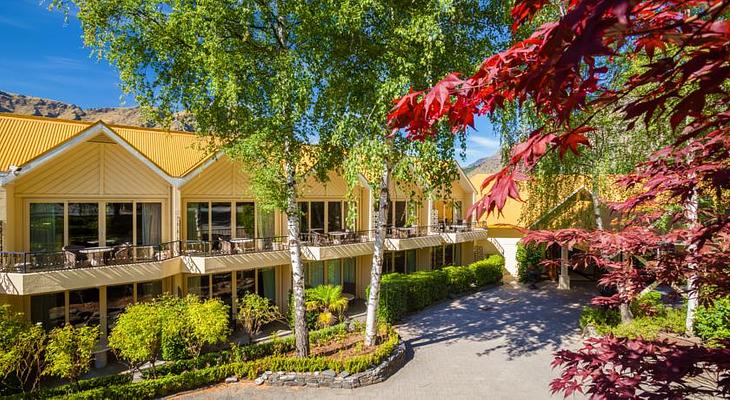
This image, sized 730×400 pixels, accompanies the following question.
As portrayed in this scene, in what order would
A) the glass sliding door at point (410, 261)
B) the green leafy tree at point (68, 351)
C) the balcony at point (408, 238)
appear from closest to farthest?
the green leafy tree at point (68, 351) → the balcony at point (408, 238) → the glass sliding door at point (410, 261)

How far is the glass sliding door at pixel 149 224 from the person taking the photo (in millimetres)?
14523

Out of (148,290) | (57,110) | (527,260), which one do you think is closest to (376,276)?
(148,290)

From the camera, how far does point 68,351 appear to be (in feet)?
32.6

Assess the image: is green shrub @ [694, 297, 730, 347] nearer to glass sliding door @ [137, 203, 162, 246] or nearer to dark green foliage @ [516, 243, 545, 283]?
dark green foliage @ [516, 243, 545, 283]

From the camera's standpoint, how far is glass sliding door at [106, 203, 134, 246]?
13805 millimetres

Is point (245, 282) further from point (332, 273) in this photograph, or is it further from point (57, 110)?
point (57, 110)

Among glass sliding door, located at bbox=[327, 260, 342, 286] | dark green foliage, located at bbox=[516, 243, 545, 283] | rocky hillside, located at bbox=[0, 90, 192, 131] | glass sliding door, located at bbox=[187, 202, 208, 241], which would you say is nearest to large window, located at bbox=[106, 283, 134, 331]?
glass sliding door, located at bbox=[187, 202, 208, 241]

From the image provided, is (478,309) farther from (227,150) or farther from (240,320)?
(227,150)

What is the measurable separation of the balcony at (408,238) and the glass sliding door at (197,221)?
27.5 ft

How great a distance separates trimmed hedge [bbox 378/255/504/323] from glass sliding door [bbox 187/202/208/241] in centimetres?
708

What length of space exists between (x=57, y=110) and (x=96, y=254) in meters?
123

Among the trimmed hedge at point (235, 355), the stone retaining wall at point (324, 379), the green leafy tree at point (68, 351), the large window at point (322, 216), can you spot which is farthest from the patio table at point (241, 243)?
the green leafy tree at point (68, 351)

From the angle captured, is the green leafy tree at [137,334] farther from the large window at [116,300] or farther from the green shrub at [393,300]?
the green shrub at [393,300]

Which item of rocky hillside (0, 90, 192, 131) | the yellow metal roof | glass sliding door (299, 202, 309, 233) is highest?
rocky hillside (0, 90, 192, 131)
